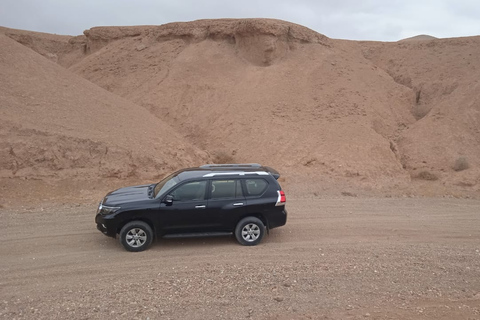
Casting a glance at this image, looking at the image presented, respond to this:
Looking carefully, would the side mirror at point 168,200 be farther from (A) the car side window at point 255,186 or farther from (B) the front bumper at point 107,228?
(A) the car side window at point 255,186

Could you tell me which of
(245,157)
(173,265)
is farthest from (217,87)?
(173,265)

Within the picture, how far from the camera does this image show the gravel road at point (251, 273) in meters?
5.18

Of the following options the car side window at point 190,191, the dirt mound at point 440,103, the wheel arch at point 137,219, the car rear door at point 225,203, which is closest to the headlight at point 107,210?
the wheel arch at point 137,219

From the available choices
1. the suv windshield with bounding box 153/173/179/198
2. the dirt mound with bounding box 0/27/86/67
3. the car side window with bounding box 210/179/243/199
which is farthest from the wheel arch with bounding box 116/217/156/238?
the dirt mound with bounding box 0/27/86/67

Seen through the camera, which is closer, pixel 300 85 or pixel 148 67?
pixel 300 85

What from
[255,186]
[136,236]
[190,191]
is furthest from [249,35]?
[136,236]

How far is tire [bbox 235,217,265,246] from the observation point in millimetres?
7918

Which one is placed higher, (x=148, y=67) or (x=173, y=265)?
(x=148, y=67)

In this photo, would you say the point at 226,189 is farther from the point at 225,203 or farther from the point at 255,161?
the point at 255,161

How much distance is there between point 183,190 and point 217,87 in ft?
47.3

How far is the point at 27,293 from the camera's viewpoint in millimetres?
5582

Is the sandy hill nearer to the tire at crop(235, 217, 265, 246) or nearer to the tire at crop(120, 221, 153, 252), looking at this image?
the tire at crop(235, 217, 265, 246)

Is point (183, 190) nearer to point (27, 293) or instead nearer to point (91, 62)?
point (27, 293)

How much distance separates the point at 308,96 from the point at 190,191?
13769mm
